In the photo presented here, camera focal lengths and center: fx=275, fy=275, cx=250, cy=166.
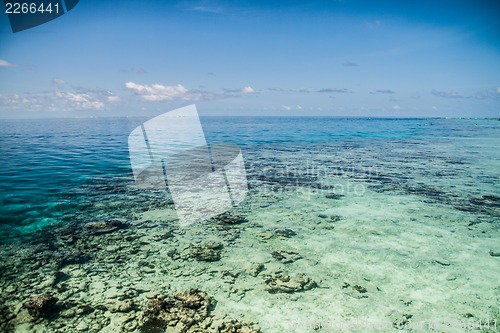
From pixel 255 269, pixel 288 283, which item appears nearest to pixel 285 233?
pixel 255 269

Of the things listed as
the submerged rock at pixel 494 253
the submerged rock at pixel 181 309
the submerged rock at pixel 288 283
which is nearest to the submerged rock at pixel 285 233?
the submerged rock at pixel 288 283

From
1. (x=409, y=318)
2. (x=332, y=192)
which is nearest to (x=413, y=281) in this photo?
(x=409, y=318)

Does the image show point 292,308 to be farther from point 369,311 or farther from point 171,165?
point 171,165

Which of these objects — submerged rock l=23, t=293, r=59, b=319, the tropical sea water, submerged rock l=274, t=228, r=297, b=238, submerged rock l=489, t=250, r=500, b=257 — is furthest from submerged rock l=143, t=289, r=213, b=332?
submerged rock l=489, t=250, r=500, b=257

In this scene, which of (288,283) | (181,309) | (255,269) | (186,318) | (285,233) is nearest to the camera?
(186,318)

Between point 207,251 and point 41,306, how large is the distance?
9.84 ft

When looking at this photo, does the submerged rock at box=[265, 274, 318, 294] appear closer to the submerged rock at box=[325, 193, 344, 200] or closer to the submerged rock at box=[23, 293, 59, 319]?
the submerged rock at box=[23, 293, 59, 319]

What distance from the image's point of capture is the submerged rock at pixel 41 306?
4.05 m

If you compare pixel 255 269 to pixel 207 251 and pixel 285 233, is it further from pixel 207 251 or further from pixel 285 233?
pixel 285 233

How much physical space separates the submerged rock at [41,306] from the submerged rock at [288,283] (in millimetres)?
3366

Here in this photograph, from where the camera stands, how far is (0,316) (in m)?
4.01

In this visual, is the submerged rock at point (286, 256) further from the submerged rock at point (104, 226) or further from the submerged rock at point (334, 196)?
the submerged rock at point (334, 196)

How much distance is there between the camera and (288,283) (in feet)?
16.4

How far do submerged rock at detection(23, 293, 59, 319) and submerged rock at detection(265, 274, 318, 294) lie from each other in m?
3.37
